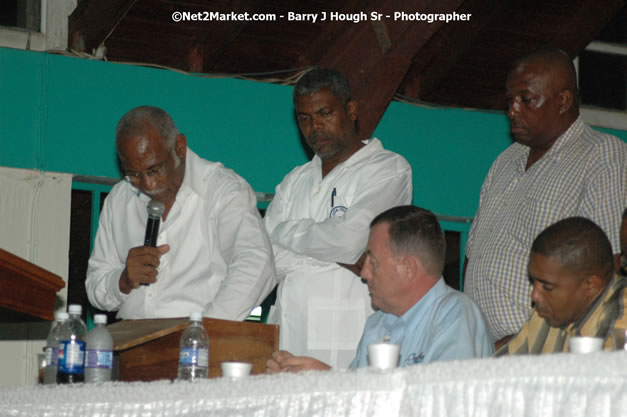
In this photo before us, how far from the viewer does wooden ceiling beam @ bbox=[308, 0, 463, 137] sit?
5621 millimetres

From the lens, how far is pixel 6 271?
2.32 meters

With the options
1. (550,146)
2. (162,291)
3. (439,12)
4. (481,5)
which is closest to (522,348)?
(550,146)

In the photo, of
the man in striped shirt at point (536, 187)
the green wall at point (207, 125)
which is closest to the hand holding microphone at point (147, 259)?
the man in striped shirt at point (536, 187)

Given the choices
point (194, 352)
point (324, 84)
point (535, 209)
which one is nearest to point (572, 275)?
point (535, 209)

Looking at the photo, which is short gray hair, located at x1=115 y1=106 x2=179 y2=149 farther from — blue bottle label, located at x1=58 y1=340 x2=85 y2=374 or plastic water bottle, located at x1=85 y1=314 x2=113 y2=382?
blue bottle label, located at x1=58 y1=340 x2=85 y2=374

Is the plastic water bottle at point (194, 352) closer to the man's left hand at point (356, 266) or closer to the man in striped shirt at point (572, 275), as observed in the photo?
the man in striped shirt at point (572, 275)

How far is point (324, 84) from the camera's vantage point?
4.05 meters

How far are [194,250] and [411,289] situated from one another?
1.12 m

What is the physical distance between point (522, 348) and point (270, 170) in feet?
10.0

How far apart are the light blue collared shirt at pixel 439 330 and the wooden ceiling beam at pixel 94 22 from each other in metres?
3.29

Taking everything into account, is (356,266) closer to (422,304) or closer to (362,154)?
(362,154)

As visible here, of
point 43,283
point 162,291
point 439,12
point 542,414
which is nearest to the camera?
point 542,414

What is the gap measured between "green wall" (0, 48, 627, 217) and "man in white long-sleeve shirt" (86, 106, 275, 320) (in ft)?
5.27

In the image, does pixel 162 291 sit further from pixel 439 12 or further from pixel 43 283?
pixel 439 12
